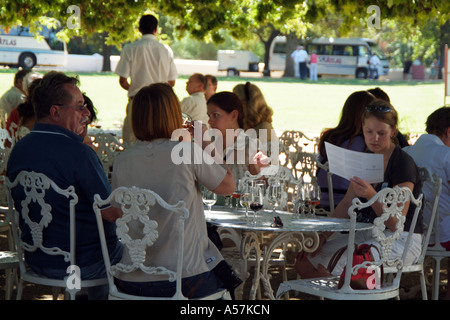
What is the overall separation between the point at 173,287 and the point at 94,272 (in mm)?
631

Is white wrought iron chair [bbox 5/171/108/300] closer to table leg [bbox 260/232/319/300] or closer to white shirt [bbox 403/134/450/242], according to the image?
table leg [bbox 260/232/319/300]

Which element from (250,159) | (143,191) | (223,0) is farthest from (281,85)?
(143,191)

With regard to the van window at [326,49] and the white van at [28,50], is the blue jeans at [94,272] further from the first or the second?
the van window at [326,49]

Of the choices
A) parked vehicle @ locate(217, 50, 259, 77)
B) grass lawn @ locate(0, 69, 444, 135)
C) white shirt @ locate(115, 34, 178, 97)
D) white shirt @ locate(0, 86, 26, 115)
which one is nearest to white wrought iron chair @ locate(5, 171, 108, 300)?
white shirt @ locate(115, 34, 178, 97)

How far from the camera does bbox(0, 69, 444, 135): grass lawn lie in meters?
19.9

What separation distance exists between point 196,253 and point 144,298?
33 centimetres

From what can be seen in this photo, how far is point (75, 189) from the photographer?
12.3ft

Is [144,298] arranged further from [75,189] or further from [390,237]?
[390,237]

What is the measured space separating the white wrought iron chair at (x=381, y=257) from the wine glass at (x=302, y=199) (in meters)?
0.45

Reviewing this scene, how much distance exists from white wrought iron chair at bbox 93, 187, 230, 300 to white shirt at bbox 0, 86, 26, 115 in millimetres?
6658

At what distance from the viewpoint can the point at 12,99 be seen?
9.76 m
